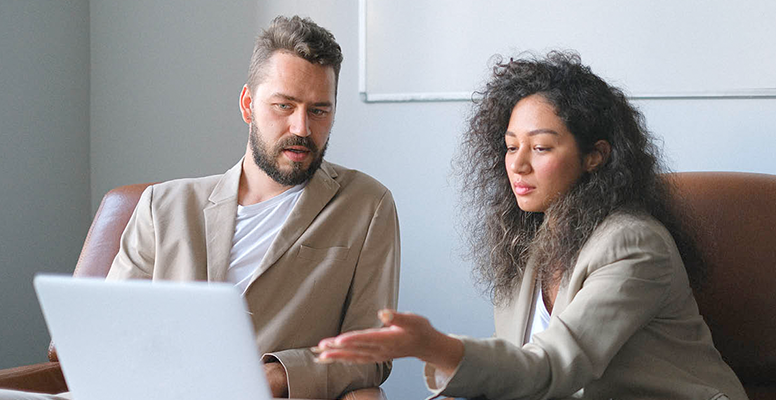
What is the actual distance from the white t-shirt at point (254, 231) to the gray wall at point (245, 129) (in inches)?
26.7

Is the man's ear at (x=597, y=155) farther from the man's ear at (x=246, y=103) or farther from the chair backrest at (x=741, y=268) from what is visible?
the man's ear at (x=246, y=103)

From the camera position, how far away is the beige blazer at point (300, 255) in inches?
70.1

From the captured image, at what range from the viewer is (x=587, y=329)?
1287 mm

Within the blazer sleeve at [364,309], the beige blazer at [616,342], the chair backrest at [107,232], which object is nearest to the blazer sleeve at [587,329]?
the beige blazer at [616,342]

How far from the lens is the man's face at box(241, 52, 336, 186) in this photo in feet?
6.07

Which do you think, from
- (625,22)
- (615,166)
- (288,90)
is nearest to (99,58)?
(288,90)

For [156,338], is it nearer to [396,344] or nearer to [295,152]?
[396,344]

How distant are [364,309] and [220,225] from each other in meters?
0.38

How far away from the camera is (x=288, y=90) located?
185 cm

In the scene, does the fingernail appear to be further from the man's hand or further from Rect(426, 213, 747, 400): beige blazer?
the man's hand

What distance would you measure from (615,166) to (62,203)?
2.16 m

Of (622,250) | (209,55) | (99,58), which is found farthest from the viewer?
(99,58)

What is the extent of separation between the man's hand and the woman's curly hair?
0.46 metres

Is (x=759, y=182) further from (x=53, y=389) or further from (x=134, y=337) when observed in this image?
(x=53, y=389)
